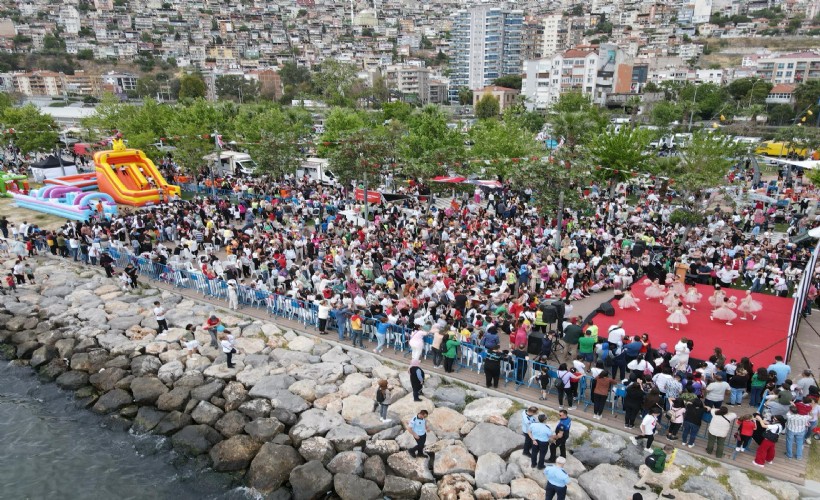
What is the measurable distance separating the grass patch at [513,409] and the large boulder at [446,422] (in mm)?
960

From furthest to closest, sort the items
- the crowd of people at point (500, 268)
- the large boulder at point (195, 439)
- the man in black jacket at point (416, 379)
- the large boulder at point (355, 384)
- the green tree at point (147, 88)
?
the green tree at point (147, 88), the large boulder at point (355, 384), the large boulder at point (195, 439), the man in black jacket at point (416, 379), the crowd of people at point (500, 268)

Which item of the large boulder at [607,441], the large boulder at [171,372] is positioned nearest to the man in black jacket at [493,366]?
the large boulder at [607,441]

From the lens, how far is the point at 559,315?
49.8 feet

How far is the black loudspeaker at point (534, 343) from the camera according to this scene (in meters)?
13.6

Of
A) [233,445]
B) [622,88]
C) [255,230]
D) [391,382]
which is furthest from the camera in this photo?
[622,88]

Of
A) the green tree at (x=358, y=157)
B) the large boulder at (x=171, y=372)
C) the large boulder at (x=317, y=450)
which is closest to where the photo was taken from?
the large boulder at (x=317, y=450)

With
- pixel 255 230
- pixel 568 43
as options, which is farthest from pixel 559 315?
pixel 568 43

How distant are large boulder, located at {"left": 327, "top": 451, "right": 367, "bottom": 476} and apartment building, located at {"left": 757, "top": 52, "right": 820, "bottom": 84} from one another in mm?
115685

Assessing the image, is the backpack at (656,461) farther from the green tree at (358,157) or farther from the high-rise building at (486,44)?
the high-rise building at (486,44)

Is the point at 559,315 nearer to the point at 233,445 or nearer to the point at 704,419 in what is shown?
the point at 704,419

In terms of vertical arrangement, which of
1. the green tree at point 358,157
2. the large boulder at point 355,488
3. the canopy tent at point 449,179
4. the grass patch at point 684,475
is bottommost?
the large boulder at point 355,488

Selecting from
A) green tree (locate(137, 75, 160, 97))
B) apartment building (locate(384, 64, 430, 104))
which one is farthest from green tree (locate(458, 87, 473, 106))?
green tree (locate(137, 75, 160, 97))

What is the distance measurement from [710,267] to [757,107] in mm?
67455

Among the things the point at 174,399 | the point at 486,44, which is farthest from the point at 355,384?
the point at 486,44
